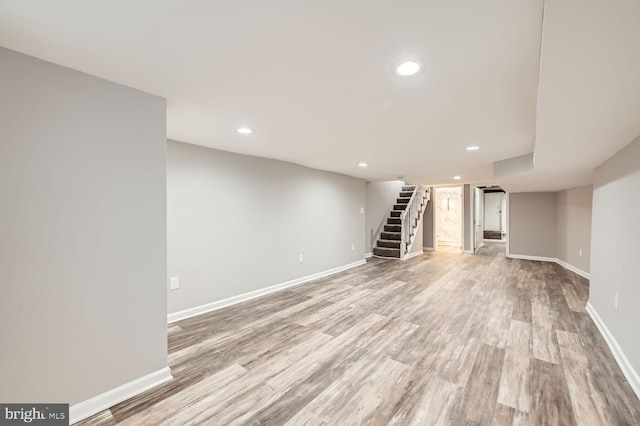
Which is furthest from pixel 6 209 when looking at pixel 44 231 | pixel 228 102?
pixel 228 102

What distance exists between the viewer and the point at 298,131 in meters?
2.73

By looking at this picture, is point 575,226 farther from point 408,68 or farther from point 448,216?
point 408,68

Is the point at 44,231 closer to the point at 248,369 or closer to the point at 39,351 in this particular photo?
the point at 39,351

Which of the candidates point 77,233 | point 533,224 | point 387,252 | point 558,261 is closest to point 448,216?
point 533,224

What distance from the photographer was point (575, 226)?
18.1 feet

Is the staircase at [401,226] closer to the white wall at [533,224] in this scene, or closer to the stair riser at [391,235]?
the stair riser at [391,235]

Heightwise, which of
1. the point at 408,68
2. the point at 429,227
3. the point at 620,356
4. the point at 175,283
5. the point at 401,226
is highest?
the point at 408,68

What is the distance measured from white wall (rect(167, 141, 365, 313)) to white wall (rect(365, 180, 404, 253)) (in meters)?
1.93

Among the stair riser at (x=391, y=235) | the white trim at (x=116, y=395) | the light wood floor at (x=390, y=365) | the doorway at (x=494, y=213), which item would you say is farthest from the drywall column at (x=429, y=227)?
the white trim at (x=116, y=395)

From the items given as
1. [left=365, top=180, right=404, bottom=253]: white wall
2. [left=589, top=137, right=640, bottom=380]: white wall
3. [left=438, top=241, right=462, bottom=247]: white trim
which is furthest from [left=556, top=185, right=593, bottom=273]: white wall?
[left=365, top=180, right=404, bottom=253]: white wall

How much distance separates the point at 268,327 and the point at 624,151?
3785 millimetres

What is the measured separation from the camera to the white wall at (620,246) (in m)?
1.98

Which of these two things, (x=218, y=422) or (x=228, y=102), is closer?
(x=218, y=422)

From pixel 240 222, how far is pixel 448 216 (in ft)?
30.0
